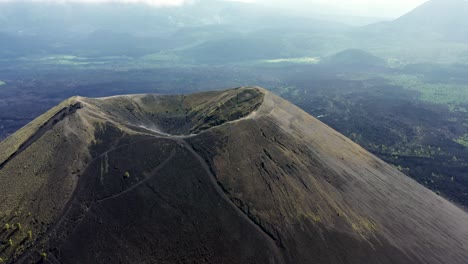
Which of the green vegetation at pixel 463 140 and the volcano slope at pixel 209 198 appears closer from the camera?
the volcano slope at pixel 209 198

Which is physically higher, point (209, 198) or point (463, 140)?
point (209, 198)

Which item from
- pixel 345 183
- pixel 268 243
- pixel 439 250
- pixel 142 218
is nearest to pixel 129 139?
pixel 142 218

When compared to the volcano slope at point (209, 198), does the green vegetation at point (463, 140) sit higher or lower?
lower

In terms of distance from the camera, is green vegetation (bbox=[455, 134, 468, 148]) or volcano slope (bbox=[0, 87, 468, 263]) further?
green vegetation (bbox=[455, 134, 468, 148])

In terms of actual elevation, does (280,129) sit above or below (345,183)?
above

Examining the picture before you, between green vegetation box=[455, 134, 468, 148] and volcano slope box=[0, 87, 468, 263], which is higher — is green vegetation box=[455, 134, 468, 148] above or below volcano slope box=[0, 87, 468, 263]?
below

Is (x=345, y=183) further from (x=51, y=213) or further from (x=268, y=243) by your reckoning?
(x=51, y=213)

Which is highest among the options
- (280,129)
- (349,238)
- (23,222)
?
(280,129)

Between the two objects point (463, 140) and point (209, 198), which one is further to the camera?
point (463, 140)
